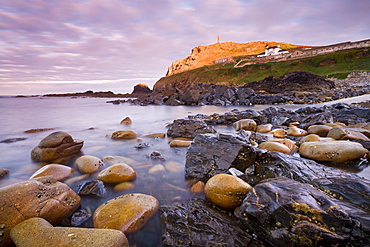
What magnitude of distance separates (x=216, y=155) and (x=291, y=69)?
7334 centimetres

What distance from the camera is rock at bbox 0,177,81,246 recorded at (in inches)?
102

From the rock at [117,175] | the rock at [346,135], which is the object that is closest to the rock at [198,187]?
the rock at [117,175]

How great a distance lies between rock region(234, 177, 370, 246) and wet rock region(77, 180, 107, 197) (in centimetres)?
294

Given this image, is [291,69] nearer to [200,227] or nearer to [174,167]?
[174,167]

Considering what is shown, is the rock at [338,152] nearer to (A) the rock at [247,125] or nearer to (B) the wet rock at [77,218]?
(A) the rock at [247,125]

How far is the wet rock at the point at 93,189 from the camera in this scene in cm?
379

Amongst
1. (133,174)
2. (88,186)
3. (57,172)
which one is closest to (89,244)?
(88,186)

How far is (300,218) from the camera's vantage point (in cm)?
204

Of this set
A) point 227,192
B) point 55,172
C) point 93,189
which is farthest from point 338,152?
point 55,172

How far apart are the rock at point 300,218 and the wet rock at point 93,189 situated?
294 cm

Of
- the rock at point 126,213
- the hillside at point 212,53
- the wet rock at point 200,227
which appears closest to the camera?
the wet rock at point 200,227

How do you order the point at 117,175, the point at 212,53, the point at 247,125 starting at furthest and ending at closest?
the point at 212,53 < the point at 247,125 < the point at 117,175

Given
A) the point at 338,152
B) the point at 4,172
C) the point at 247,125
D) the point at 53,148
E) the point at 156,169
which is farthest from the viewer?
the point at 247,125

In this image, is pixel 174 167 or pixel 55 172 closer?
pixel 55 172
